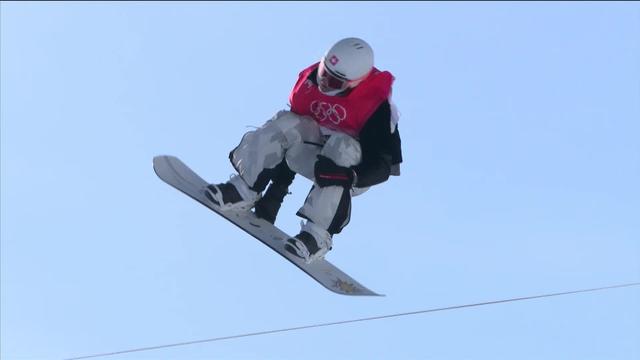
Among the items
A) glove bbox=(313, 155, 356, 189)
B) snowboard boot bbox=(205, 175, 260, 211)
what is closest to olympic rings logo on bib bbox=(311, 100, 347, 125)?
glove bbox=(313, 155, 356, 189)

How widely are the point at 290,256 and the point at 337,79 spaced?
1.89 meters

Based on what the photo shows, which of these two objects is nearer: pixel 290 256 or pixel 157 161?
pixel 290 256

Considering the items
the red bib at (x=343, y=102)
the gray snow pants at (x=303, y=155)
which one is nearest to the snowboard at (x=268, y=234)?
the gray snow pants at (x=303, y=155)

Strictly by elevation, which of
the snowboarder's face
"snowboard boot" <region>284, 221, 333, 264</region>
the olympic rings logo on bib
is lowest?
"snowboard boot" <region>284, 221, 333, 264</region>

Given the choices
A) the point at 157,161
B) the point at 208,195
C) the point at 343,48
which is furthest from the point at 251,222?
the point at 343,48

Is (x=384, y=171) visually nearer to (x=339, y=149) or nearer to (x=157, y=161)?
(x=339, y=149)

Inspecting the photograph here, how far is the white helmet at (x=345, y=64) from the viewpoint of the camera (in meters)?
9.89

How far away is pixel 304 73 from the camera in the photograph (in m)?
10.6

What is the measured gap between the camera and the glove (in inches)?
395

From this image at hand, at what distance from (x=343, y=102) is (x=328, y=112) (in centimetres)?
26

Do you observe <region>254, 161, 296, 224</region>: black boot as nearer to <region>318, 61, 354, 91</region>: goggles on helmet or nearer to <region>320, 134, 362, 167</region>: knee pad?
<region>320, 134, 362, 167</region>: knee pad

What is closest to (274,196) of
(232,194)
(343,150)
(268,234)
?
(268,234)

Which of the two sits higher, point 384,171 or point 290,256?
point 384,171

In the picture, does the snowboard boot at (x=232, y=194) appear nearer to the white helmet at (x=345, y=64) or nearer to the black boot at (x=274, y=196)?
the black boot at (x=274, y=196)
